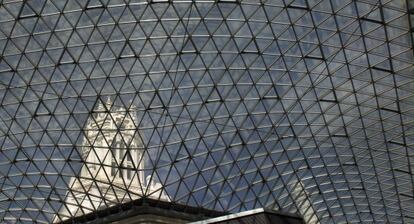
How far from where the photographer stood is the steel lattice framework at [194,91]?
3744 centimetres

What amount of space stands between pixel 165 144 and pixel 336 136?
580 inches

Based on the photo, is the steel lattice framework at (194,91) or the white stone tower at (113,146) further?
the white stone tower at (113,146)

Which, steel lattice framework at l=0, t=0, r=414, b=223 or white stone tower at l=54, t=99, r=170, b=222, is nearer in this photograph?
steel lattice framework at l=0, t=0, r=414, b=223

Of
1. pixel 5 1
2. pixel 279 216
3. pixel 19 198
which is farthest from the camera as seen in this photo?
pixel 19 198

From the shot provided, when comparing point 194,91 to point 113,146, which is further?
point 113,146

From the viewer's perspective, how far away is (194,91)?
42.8m

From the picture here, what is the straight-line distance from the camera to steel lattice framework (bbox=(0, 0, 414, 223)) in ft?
123

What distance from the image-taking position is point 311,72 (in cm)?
4197

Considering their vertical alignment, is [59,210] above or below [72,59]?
below

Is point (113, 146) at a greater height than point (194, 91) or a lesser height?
lesser

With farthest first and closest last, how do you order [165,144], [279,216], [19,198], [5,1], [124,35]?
[19,198] → [165,144] → [124,35] → [5,1] → [279,216]

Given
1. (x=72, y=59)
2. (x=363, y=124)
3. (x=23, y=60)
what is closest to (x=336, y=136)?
(x=363, y=124)

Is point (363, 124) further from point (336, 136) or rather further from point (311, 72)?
point (311, 72)

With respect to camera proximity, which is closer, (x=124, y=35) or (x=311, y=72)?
(x=124, y=35)
